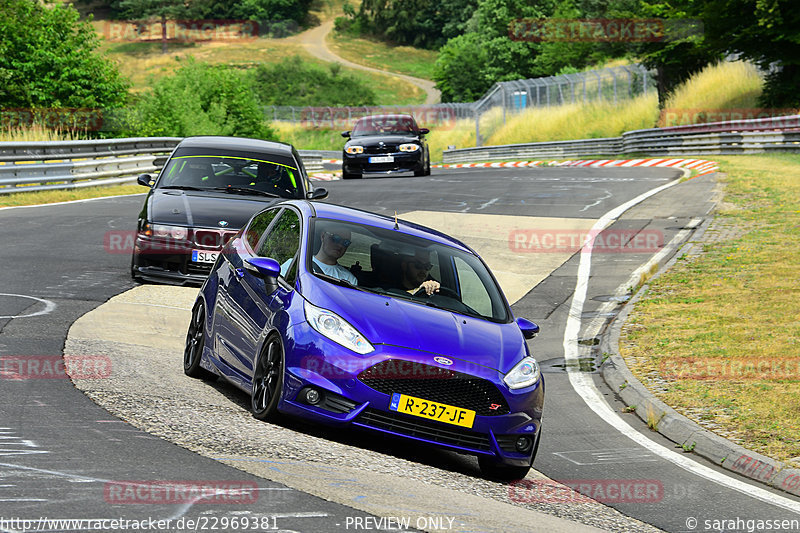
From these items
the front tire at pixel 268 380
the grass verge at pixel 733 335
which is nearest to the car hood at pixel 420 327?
the front tire at pixel 268 380

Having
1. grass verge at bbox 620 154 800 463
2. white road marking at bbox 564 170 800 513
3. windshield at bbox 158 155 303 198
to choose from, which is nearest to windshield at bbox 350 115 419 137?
grass verge at bbox 620 154 800 463

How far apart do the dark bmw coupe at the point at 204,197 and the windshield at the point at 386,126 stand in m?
15.9

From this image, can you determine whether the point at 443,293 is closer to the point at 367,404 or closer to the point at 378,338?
the point at 378,338

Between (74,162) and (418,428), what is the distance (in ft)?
66.6

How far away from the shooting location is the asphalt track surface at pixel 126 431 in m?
5.31

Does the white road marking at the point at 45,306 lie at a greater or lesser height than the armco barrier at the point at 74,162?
lesser

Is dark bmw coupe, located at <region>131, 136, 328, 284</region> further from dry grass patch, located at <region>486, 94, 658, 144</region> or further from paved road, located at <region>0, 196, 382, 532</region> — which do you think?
dry grass patch, located at <region>486, 94, 658, 144</region>

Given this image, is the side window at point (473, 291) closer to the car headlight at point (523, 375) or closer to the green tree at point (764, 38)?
the car headlight at point (523, 375)

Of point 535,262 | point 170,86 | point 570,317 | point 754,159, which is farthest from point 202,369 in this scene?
point 170,86

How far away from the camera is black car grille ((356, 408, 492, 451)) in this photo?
691 centimetres

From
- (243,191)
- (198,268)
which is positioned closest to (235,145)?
(243,191)

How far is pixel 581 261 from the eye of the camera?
18.0 m

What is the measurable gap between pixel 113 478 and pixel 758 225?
16.2 m

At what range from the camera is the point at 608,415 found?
9.68m
